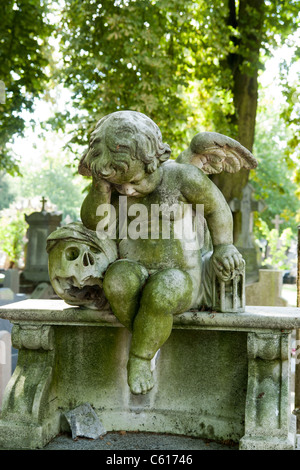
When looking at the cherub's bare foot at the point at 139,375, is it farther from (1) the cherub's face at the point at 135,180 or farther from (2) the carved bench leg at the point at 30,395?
(1) the cherub's face at the point at 135,180

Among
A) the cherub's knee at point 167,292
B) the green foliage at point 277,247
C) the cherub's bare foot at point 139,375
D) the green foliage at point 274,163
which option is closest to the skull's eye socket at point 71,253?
the cherub's knee at point 167,292

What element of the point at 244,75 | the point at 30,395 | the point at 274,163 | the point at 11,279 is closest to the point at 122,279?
the point at 30,395

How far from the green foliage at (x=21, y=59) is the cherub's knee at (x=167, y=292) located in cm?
Result: 708

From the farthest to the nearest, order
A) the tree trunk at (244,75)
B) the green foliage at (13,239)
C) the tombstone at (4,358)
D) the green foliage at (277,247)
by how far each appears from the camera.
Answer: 1. the green foliage at (13,239)
2. the green foliage at (277,247)
3. the tree trunk at (244,75)
4. the tombstone at (4,358)

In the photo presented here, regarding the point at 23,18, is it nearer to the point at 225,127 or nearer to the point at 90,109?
the point at 90,109

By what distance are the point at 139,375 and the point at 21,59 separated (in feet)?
25.9

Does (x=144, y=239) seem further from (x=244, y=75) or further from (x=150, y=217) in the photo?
(x=244, y=75)

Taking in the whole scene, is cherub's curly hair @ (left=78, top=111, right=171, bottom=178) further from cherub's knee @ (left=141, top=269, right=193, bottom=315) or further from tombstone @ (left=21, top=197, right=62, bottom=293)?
tombstone @ (left=21, top=197, right=62, bottom=293)

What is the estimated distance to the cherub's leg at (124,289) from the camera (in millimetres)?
2822

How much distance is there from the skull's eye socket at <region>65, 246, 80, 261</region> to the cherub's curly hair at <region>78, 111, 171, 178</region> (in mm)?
411

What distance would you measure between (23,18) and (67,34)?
0.74 m

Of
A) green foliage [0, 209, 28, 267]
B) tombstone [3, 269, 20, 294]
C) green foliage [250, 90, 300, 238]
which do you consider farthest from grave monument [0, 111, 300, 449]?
green foliage [250, 90, 300, 238]

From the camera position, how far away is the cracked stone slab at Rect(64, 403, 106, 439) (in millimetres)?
3137

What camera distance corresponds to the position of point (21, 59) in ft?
31.0
